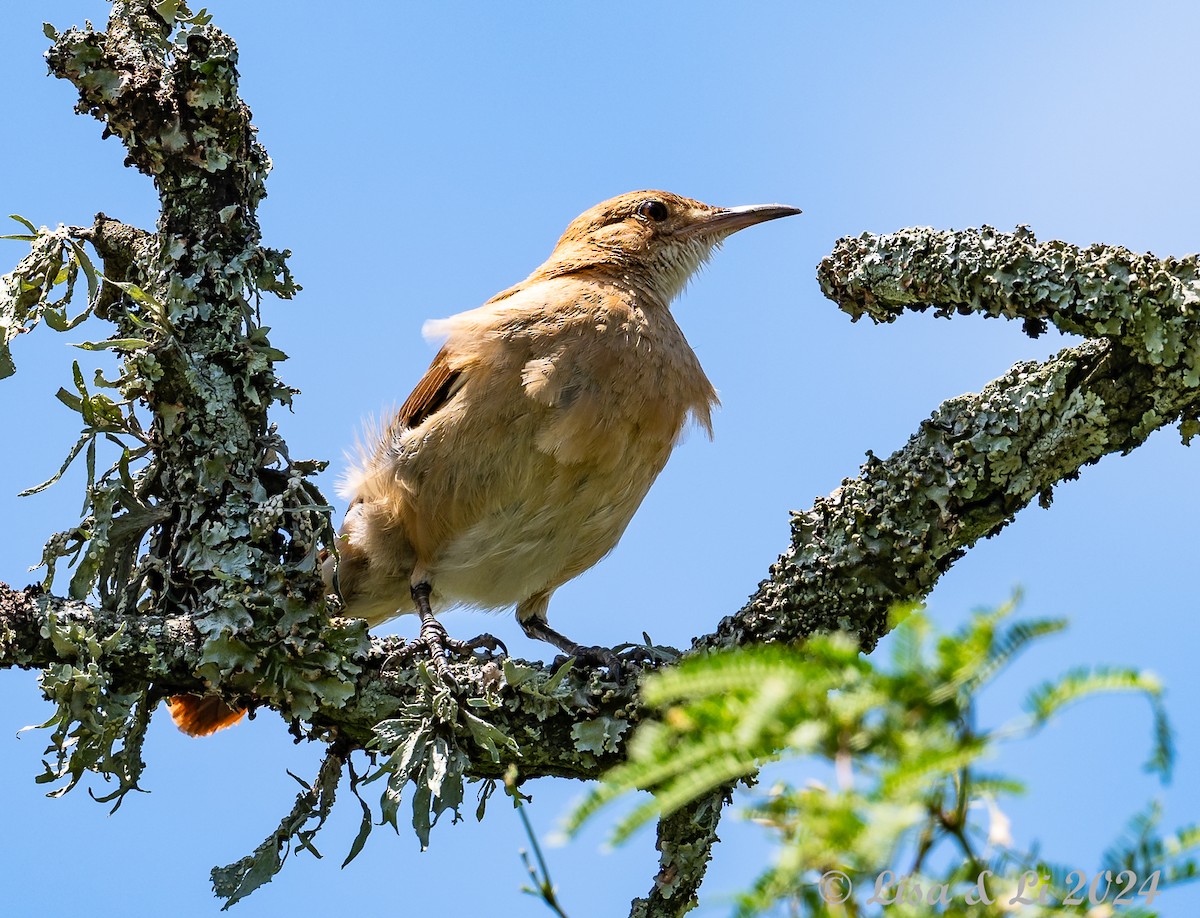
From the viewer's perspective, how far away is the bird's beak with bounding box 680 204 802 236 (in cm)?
589

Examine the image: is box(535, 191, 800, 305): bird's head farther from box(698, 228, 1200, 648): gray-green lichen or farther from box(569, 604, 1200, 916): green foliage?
box(569, 604, 1200, 916): green foliage

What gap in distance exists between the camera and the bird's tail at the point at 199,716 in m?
4.52

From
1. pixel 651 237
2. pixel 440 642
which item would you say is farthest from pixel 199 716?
pixel 651 237

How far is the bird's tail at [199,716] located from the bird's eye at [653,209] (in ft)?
9.18

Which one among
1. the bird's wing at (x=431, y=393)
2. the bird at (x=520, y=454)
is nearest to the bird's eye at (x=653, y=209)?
the bird at (x=520, y=454)

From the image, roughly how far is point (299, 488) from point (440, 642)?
78 cm

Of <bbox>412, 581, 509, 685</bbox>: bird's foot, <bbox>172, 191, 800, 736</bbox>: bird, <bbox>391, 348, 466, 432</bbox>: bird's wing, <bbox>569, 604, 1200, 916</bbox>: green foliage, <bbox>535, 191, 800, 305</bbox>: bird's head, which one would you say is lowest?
<bbox>569, 604, 1200, 916</bbox>: green foliage

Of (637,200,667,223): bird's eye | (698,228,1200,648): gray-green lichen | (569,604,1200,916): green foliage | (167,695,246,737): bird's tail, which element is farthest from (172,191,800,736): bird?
(569,604,1200,916): green foliage

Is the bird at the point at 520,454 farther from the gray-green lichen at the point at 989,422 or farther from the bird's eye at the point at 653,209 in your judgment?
the gray-green lichen at the point at 989,422

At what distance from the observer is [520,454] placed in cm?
465

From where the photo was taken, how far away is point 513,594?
17.4ft

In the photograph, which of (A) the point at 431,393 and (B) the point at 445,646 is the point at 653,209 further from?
(B) the point at 445,646

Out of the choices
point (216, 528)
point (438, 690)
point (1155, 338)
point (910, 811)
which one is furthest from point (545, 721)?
point (910, 811)

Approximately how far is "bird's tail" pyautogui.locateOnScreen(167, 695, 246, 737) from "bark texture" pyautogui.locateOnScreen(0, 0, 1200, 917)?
798 mm
